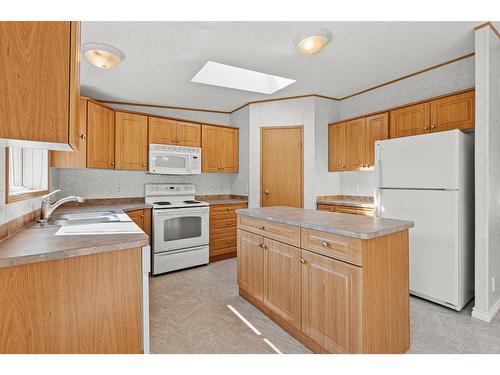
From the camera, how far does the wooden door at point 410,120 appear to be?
2.95 meters

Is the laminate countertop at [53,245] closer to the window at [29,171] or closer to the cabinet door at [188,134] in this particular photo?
the window at [29,171]

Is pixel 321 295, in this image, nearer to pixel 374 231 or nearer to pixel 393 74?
pixel 374 231

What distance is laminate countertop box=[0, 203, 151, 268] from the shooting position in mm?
1117

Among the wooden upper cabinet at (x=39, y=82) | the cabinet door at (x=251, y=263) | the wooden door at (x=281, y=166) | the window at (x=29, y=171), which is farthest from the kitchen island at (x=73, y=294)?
the wooden door at (x=281, y=166)

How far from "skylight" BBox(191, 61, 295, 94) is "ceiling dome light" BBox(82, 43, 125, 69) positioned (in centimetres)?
93

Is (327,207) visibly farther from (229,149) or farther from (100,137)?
(100,137)

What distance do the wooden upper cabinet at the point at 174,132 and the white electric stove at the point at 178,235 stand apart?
0.76 metres

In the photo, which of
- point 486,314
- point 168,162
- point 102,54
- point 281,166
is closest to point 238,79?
point 281,166

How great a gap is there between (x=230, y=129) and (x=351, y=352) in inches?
149

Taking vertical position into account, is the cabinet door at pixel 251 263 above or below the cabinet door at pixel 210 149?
below

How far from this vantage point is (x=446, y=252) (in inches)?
95.3

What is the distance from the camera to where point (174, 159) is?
405cm

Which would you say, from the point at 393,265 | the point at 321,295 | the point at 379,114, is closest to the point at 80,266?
the point at 321,295

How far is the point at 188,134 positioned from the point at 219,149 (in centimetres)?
59
